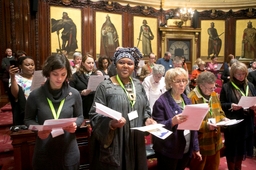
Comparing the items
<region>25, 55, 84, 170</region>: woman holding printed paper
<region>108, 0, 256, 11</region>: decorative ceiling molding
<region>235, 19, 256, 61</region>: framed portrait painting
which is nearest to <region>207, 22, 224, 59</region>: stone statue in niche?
<region>235, 19, 256, 61</region>: framed portrait painting

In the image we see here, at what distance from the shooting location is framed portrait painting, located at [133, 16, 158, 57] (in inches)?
403

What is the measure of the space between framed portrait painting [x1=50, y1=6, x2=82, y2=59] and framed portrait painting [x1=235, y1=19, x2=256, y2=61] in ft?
25.7

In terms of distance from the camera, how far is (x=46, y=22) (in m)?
8.09

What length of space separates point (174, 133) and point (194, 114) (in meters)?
0.30

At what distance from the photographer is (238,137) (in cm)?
280

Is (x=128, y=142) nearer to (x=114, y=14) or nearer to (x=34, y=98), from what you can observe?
(x=34, y=98)

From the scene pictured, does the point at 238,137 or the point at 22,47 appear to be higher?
the point at 22,47

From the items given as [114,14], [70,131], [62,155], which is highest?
[114,14]

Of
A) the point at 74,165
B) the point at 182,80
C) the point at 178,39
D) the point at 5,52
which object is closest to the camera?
the point at 74,165

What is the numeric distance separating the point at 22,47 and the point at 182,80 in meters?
6.17

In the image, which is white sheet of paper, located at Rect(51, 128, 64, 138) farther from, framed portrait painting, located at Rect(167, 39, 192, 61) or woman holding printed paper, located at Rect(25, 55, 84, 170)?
framed portrait painting, located at Rect(167, 39, 192, 61)

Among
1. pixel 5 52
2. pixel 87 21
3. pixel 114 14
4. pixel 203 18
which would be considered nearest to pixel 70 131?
pixel 5 52

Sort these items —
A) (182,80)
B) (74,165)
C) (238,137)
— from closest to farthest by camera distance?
(74,165)
(182,80)
(238,137)

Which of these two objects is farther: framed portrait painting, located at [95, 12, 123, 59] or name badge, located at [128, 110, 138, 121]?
framed portrait painting, located at [95, 12, 123, 59]
